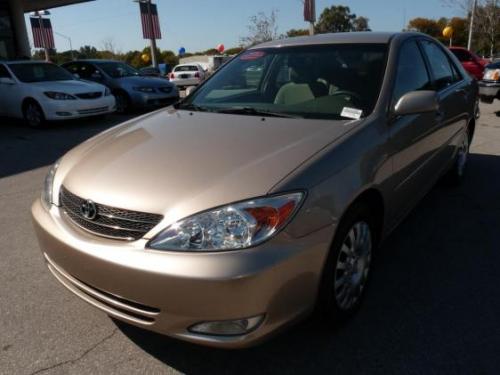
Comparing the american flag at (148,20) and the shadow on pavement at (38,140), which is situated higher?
the american flag at (148,20)

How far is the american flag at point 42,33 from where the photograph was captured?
25109 millimetres

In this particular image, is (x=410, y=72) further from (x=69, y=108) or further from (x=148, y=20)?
(x=148, y=20)

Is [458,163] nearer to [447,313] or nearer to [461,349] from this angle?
[447,313]

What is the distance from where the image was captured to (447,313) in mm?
2650

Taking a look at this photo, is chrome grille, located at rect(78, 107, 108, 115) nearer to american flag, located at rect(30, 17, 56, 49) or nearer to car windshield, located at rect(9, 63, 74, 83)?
car windshield, located at rect(9, 63, 74, 83)

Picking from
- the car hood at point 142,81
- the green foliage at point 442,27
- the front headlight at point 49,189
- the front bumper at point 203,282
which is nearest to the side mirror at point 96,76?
the car hood at point 142,81

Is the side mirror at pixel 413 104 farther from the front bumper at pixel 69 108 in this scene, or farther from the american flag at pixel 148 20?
the american flag at pixel 148 20

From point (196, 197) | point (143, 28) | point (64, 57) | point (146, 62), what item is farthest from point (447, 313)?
point (64, 57)

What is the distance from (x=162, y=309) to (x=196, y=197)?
0.50 m

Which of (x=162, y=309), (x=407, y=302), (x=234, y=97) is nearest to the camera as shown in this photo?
(x=162, y=309)

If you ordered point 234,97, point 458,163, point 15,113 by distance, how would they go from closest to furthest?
point 234,97 → point 458,163 → point 15,113

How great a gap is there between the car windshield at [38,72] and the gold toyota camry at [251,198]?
313 inches

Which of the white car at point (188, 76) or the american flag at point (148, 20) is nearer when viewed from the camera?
the american flag at point (148, 20)

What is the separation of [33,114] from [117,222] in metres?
8.79
